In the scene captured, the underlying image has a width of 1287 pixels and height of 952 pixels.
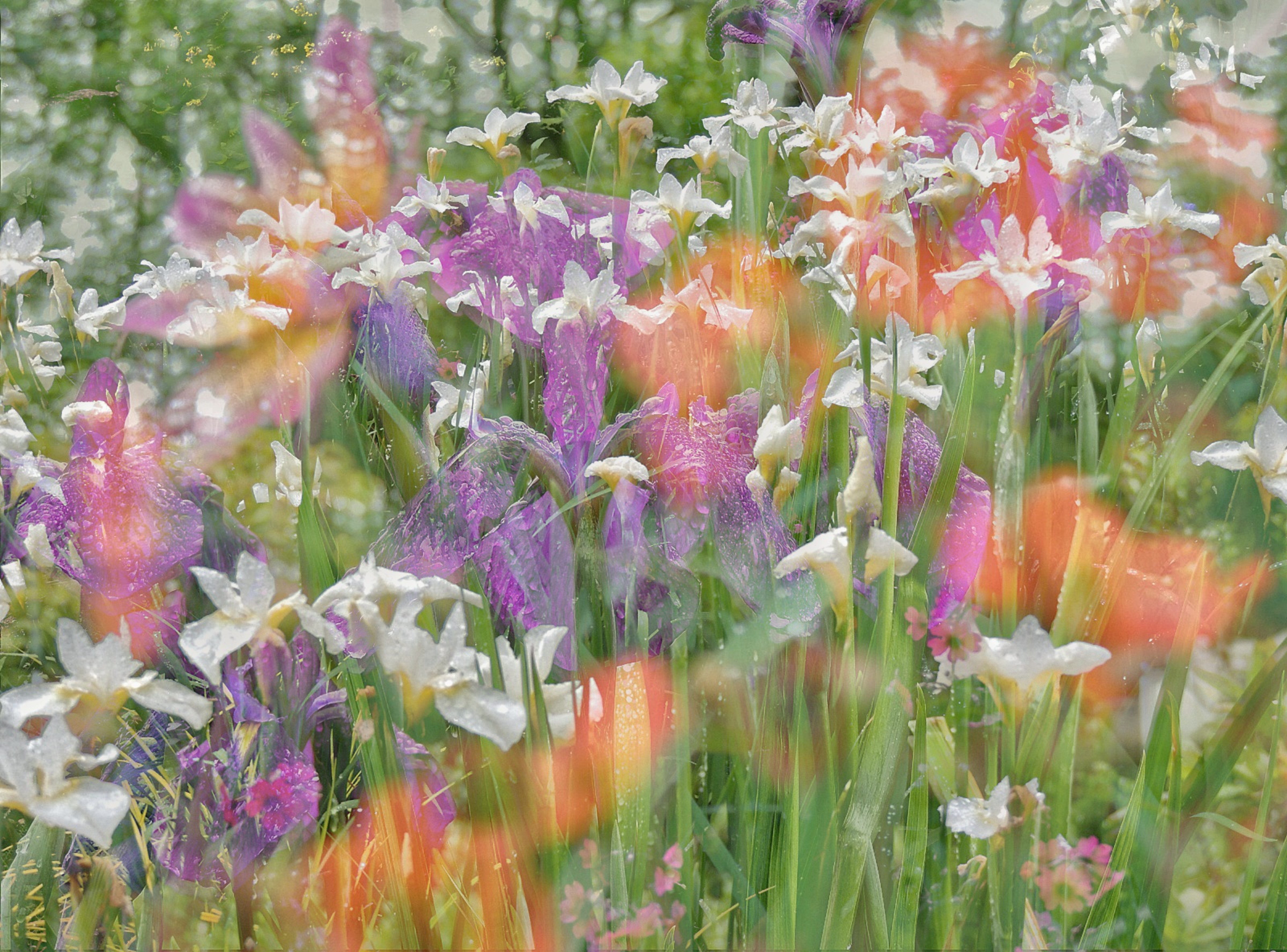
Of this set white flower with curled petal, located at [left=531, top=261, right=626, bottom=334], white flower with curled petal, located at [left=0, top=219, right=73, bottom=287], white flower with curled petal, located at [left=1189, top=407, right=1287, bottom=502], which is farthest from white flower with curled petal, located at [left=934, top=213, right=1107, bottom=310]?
white flower with curled petal, located at [left=0, top=219, right=73, bottom=287]

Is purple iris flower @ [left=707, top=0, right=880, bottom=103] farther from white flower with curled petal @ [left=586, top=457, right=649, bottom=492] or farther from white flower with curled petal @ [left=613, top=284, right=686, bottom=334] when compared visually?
white flower with curled petal @ [left=586, top=457, right=649, bottom=492]

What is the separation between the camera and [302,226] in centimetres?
124

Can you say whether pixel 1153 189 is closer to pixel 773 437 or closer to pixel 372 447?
pixel 773 437

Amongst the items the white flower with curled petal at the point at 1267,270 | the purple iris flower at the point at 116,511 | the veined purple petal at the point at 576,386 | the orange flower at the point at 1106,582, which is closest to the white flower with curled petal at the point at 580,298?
the veined purple petal at the point at 576,386

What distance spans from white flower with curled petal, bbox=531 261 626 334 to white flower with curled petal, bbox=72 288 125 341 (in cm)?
87

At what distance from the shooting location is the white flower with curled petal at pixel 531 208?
4.19 ft

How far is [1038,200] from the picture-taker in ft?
4.64

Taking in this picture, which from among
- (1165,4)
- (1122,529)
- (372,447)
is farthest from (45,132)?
(1122,529)

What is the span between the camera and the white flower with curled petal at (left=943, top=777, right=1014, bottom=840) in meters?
0.73

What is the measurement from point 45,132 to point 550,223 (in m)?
2.78

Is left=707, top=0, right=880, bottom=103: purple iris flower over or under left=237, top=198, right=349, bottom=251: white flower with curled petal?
over

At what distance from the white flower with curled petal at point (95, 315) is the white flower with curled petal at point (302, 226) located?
369mm

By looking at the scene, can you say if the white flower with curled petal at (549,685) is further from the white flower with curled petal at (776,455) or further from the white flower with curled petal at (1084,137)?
the white flower with curled petal at (1084,137)

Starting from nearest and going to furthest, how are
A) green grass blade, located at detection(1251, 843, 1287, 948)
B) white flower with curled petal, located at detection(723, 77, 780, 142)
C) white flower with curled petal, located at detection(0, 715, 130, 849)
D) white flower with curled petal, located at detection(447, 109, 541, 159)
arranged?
white flower with curled petal, located at detection(0, 715, 130, 849)
green grass blade, located at detection(1251, 843, 1287, 948)
white flower with curled petal, located at detection(723, 77, 780, 142)
white flower with curled petal, located at detection(447, 109, 541, 159)
